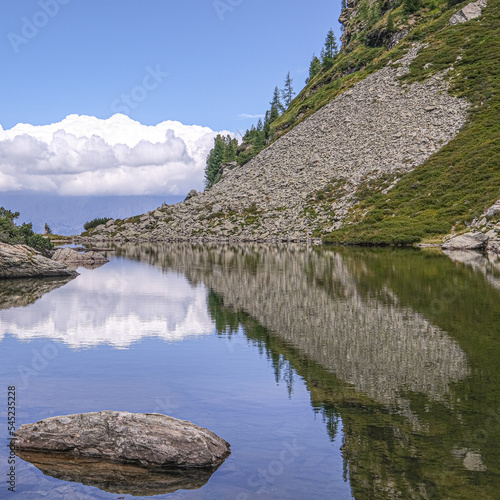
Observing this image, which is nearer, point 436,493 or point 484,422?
point 436,493

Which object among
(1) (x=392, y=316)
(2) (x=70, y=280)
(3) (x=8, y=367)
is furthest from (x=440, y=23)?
(3) (x=8, y=367)

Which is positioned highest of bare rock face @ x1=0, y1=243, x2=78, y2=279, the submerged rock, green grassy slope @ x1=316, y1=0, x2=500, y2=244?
green grassy slope @ x1=316, y1=0, x2=500, y2=244

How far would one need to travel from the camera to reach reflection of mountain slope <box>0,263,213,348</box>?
28.1 metres

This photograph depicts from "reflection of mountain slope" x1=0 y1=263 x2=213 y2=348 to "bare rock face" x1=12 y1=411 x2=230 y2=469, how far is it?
40.5 ft

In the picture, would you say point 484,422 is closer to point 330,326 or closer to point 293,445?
point 293,445

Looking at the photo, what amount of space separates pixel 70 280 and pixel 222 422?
43326mm

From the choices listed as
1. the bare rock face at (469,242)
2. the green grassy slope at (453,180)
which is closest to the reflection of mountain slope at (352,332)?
the bare rock face at (469,242)

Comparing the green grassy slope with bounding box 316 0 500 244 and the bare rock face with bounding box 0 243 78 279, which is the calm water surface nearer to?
the bare rock face with bounding box 0 243 78 279

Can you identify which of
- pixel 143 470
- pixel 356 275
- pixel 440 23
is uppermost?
pixel 440 23

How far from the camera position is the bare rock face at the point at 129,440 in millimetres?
12656

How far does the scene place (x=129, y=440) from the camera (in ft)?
42.2

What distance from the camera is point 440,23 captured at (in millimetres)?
168250

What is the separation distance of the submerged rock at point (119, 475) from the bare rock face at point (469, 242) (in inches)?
3058

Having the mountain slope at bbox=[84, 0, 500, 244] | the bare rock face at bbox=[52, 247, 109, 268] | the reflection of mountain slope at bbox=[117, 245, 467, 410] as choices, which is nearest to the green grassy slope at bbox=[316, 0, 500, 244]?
the mountain slope at bbox=[84, 0, 500, 244]
